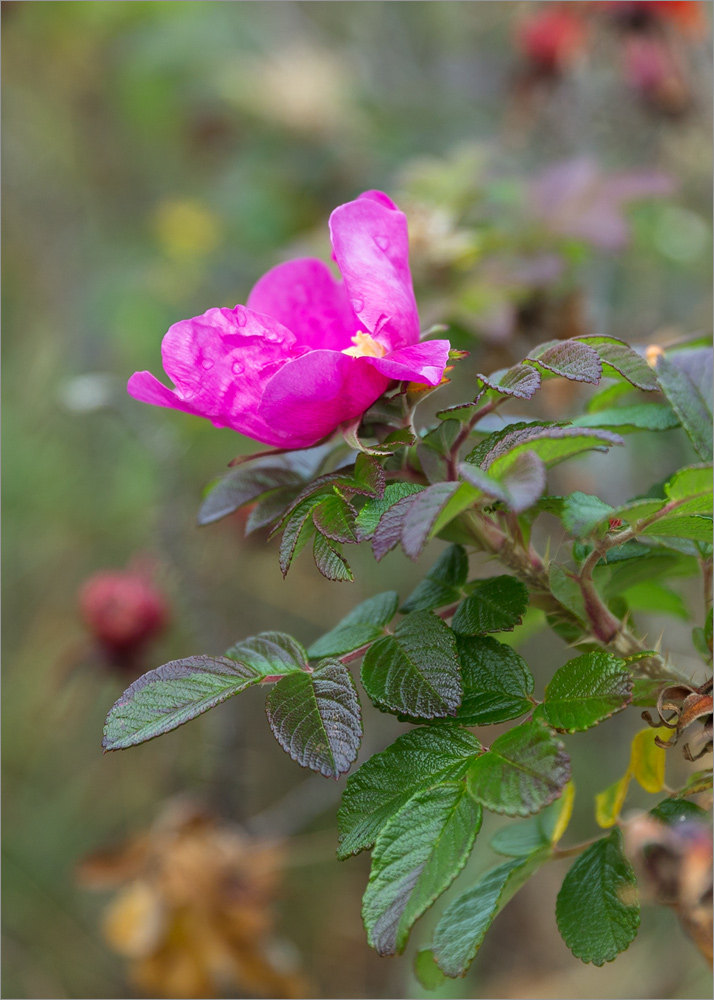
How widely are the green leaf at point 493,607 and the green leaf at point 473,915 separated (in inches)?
3.8

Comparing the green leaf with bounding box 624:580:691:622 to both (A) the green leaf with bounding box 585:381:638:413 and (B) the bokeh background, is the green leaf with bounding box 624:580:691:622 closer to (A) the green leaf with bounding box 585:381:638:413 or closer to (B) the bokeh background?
(A) the green leaf with bounding box 585:381:638:413

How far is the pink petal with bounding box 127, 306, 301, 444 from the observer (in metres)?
0.29

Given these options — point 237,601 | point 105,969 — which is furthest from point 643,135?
point 105,969

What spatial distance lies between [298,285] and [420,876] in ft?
0.75

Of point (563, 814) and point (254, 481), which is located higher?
point (254, 481)

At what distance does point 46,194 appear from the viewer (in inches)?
66.4

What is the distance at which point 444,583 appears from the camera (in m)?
0.34

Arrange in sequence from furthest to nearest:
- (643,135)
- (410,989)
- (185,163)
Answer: (185,163) → (643,135) → (410,989)

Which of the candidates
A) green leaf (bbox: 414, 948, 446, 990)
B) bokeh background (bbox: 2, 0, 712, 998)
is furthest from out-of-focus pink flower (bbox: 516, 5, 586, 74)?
green leaf (bbox: 414, 948, 446, 990)

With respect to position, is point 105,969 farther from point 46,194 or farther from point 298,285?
point 46,194

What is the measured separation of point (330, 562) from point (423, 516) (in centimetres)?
5

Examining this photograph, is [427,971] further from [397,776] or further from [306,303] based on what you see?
[306,303]

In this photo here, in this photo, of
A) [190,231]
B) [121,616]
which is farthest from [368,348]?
[190,231]

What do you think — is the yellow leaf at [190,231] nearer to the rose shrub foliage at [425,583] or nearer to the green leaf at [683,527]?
the rose shrub foliage at [425,583]
